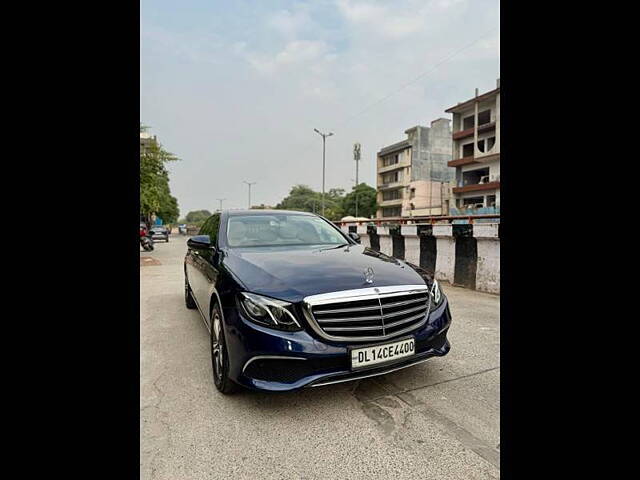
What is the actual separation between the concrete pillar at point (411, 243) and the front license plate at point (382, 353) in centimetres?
470

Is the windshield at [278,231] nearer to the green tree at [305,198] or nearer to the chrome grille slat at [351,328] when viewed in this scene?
the chrome grille slat at [351,328]

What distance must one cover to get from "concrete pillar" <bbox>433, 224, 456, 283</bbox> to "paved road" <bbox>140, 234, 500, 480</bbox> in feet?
10.3

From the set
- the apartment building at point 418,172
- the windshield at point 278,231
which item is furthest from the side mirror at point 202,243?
the apartment building at point 418,172

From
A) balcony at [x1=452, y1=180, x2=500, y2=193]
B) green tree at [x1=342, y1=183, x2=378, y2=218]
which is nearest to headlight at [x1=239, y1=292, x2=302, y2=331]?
balcony at [x1=452, y1=180, x2=500, y2=193]

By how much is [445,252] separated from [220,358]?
4794 mm

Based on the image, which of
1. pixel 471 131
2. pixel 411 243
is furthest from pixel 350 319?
pixel 471 131

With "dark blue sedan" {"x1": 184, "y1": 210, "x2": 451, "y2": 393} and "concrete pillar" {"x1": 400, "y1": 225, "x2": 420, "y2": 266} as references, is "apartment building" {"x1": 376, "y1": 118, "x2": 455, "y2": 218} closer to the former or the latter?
"concrete pillar" {"x1": 400, "y1": 225, "x2": 420, "y2": 266}

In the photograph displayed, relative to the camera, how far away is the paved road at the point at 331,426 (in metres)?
1.77

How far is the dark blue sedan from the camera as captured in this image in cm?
211
